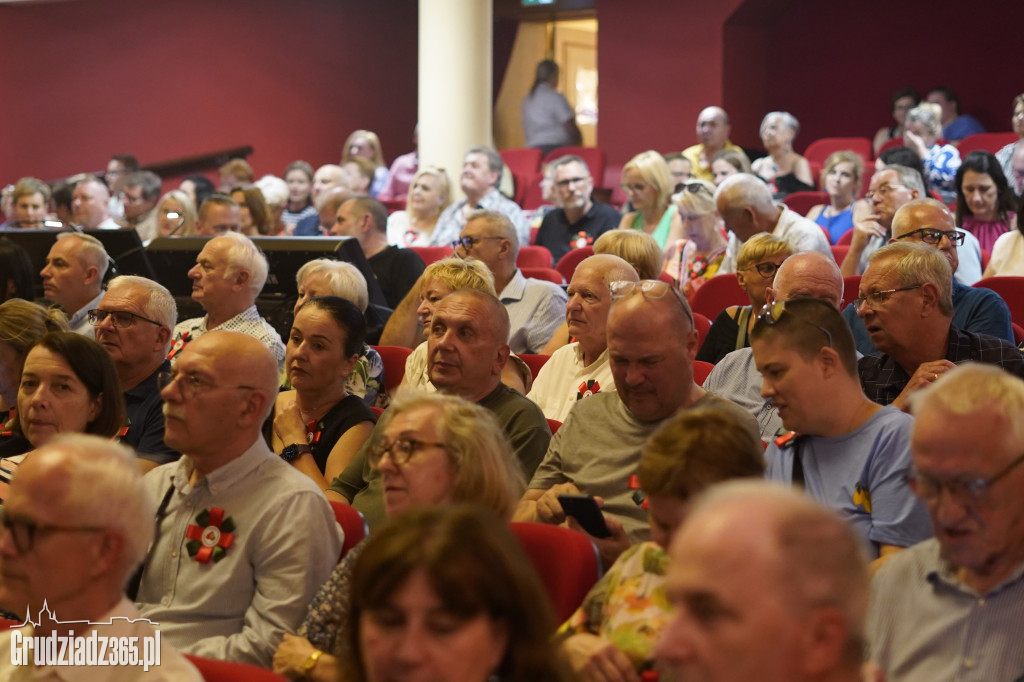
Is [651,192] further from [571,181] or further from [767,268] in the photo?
[767,268]

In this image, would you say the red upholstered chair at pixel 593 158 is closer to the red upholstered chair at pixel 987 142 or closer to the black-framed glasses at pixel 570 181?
the red upholstered chair at pixel 987 142

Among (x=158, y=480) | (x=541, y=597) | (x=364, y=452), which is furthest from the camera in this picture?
(x=364, y=452)

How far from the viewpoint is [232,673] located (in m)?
1.75

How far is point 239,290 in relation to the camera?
4.41 meters

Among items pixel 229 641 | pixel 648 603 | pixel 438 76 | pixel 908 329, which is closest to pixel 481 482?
pixel 648 603

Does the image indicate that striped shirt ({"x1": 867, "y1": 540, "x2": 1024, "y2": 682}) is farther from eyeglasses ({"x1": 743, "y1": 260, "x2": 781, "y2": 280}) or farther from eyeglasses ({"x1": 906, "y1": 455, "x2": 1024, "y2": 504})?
eyeglasses ({"x1": 743, "y1": 260, "x2": 781, "y2": 280})

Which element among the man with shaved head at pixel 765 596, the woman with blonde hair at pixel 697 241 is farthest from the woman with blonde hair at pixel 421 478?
the woman with blonde hair at pixel 697 241

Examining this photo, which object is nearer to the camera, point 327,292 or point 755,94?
point 327,292

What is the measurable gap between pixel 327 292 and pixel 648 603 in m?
2.49

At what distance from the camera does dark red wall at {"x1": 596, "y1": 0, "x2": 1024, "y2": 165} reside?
1102cm

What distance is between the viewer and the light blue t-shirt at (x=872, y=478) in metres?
2.28

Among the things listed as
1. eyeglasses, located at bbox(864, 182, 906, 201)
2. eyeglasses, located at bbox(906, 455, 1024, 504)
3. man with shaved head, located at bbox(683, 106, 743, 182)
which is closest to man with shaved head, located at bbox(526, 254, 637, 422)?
eyeglasses, located at bbox(906, 455, 1024, 504)

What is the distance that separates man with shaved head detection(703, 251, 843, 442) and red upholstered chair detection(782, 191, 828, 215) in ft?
15.8

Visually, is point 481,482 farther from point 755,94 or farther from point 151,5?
point 151,5
